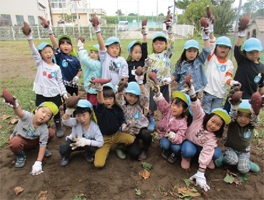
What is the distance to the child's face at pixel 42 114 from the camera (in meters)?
2.68

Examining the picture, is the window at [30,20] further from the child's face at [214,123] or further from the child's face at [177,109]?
the child's face at [214,123]

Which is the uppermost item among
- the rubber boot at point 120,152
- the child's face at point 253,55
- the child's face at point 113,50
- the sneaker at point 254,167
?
the child's face at point 113,50

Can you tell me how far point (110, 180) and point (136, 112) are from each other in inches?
44.9

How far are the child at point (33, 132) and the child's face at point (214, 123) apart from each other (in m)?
2.31

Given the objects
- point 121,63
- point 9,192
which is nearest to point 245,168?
point 121,63

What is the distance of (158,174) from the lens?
275 cm

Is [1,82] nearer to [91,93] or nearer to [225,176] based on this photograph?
[91,93]

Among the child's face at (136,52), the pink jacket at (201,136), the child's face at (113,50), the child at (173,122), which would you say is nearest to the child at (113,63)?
the child's face at (113,50)

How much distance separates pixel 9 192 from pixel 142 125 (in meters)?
2.08

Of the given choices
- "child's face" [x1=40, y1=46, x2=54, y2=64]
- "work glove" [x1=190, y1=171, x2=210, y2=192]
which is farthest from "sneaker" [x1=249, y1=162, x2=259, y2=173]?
"child's face" [x1=40, y1=46, x2=54, y2=64]

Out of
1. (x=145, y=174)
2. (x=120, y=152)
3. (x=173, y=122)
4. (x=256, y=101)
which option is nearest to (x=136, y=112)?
(x=173, y=122)

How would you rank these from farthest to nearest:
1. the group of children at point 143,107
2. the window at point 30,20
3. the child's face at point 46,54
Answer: the window at point 30,20
the child's face at point 46,54
the group of children at point 143,107

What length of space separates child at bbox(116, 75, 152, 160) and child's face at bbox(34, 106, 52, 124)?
1071 millimetres

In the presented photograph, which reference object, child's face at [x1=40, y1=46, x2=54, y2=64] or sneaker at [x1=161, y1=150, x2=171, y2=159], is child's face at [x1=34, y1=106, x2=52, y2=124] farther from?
sneaker at [x1=161, y1=150, x2=171, y2=159]
